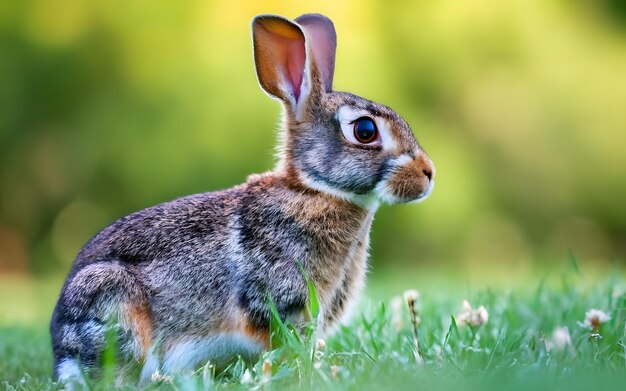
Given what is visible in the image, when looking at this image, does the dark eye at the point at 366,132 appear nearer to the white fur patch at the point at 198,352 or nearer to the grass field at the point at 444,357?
the grass field at the point at 444,357

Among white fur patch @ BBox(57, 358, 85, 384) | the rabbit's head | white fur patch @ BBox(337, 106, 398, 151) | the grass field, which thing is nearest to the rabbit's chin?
the rabbit's head

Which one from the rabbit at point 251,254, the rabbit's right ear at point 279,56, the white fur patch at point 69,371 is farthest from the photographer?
the rabbit's right ear at point 279,56

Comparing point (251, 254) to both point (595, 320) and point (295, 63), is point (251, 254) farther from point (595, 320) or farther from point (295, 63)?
point (595, 320)

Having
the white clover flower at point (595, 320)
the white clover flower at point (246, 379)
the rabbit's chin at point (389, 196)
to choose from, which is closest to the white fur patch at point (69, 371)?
the white clover flower at point (246, 379)

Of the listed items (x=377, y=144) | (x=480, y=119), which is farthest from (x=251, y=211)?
(x=480, y=119)

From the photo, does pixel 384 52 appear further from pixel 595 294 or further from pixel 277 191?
Answer: pixel 277 191

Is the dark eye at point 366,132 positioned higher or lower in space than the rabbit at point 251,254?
higher

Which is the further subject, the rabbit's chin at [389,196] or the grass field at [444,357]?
the rabbit's chin at [389,196]

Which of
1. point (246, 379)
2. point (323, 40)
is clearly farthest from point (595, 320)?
point (323, 40)

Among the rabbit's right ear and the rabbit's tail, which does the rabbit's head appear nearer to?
the rabbit's right ear
